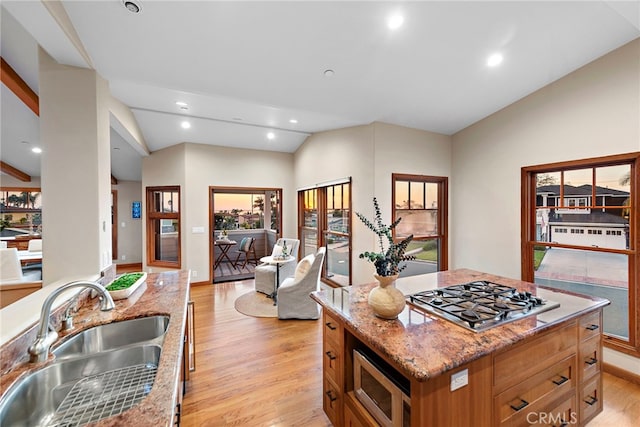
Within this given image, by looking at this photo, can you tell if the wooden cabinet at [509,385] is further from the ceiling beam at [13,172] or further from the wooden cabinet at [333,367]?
the ceiling beam at [13,172]

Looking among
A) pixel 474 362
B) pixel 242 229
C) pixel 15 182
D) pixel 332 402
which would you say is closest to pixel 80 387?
pixel 332 402

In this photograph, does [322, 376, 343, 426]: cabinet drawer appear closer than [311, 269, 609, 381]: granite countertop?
No

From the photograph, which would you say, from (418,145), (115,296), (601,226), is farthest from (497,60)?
(115,296)

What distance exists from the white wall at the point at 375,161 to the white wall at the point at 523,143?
0.45 metres

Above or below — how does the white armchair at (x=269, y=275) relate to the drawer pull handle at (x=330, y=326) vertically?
below

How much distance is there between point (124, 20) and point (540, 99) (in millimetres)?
4201

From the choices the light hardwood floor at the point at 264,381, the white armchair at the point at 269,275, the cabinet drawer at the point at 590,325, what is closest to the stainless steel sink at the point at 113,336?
the light hardwood floor at the point at 264,381

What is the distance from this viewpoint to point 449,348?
122 cm

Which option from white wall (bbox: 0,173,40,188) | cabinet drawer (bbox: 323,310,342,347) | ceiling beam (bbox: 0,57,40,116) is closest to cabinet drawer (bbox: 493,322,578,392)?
cabinet drawer (bbox: 323,310,342,347)

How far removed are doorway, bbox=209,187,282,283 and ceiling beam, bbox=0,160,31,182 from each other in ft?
12.8

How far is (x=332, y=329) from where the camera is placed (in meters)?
1.76

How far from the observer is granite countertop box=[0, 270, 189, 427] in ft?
2.81

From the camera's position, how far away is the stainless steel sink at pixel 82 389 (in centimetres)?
103

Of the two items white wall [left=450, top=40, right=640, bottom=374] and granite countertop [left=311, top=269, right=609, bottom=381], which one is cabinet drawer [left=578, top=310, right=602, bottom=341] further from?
white wall [left=450, top=40, right=640, bottom=374]
